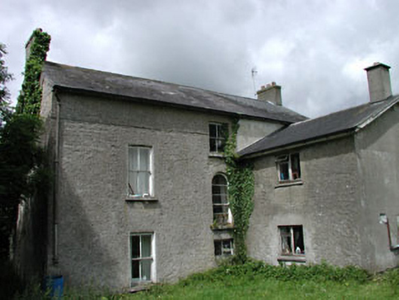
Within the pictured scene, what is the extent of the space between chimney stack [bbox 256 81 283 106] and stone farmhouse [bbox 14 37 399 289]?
8435mm

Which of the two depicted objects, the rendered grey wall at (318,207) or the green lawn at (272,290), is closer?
the green lawn at (272,290)

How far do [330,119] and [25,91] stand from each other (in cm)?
1377

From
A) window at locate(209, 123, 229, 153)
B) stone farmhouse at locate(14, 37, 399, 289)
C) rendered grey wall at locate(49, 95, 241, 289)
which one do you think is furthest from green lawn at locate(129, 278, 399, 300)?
window at locate(209, 123, 229, 153)

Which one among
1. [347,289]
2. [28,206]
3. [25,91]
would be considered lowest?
[347,289]

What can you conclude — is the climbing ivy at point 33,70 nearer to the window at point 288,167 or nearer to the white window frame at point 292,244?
the window at point 288,167

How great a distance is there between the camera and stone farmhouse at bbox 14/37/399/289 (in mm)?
13906

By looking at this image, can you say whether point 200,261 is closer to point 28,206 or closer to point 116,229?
point 116,229

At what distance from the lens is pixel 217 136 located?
18.5 metres

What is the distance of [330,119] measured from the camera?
56.5 feet

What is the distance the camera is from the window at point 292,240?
15.8m

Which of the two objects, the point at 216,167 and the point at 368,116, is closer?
the point at 368,116

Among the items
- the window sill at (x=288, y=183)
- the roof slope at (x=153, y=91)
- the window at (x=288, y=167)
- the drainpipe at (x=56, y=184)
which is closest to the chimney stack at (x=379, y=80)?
the window at (x=288, y=167)

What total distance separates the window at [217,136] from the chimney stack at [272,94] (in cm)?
909

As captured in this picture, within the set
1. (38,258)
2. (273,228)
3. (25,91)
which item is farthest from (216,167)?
(25,91)
